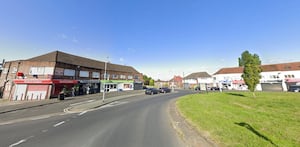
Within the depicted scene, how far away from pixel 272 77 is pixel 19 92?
73.4m

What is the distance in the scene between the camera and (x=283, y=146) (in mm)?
5355

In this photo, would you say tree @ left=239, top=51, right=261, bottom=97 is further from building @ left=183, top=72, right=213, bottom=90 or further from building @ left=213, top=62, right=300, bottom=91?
building @ left=183, top=72, right=213, bottom=90

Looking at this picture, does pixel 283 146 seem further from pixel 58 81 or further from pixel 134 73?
pixel 134 73

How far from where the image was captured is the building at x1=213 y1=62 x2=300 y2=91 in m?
48.2

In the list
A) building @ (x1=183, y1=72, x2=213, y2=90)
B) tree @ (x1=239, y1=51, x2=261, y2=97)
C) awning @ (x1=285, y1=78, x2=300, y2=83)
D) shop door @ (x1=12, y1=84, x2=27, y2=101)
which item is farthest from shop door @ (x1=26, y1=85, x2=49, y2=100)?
awning @ (x1=285, y1=78, x2=300, y2=83)

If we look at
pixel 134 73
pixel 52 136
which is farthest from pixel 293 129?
pixel 134 73

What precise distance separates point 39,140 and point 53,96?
26316 mm

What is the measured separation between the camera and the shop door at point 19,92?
92.8 feet

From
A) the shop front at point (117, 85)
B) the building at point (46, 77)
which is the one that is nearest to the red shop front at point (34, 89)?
the building at point (46, 77)

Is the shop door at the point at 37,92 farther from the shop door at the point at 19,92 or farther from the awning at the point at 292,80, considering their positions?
the awning at the point at 292,80

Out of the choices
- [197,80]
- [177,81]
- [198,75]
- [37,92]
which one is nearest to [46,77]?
[37,92]

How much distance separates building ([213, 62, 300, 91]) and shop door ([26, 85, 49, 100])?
62903 mm

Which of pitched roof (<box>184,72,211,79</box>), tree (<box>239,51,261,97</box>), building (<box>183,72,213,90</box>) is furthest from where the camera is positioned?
pitched roof (<box>184,72,211,79</box>)

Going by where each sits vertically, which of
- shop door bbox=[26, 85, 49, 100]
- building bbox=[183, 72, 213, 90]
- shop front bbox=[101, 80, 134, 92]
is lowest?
shop door bbox=[26, 85, 49, 100]
